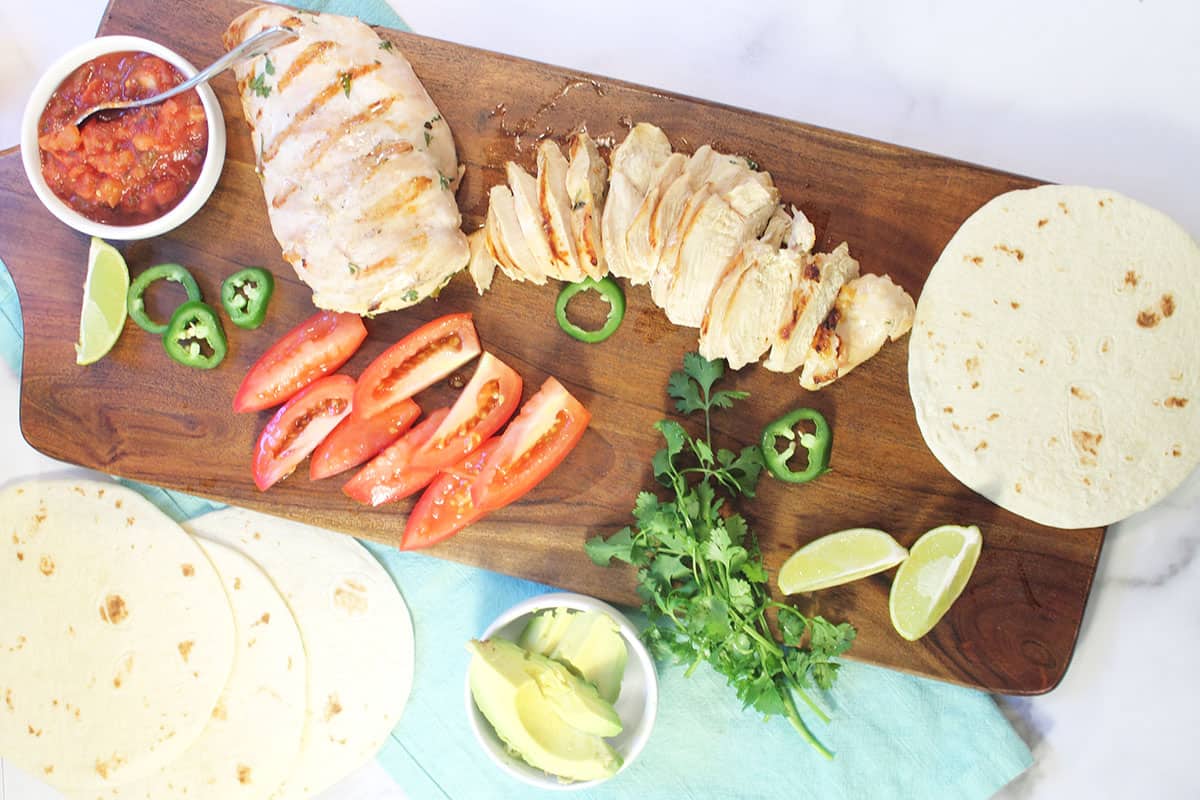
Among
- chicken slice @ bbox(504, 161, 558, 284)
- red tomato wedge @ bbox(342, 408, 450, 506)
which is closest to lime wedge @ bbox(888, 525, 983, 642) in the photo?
chicken slice @ bbox(504, 161, 558, 284)

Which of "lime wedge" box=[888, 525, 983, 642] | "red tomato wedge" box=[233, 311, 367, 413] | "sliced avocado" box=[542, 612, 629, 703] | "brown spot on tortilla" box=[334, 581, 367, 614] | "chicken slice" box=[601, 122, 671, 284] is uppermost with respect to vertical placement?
"chicken slice" box=[601, 122, 671, 284]

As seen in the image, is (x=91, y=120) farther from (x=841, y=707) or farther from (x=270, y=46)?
(x=841, y=707)

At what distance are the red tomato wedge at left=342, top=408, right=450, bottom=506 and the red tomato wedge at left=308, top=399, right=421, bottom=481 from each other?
0.06 meters

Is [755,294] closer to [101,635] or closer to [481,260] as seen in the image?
[481,260]

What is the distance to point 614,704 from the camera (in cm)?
409

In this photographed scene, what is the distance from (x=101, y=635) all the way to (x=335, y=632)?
3.91 ft

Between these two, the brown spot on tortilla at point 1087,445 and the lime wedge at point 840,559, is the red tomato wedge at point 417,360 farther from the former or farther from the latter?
the brown spot on tortilla at point 1087,445

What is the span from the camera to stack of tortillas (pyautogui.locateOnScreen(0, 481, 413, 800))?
14.8 feet

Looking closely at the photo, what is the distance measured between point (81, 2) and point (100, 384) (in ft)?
6.63

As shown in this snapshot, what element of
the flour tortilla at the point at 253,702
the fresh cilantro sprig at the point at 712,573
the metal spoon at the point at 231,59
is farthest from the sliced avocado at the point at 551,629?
the metal spoon at the point at 231,59

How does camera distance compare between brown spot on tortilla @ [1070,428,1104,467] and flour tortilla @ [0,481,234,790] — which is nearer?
brown spot on tortilla @ [1070,428,1104,467]

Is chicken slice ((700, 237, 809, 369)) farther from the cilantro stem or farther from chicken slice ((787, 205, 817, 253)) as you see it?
the cilantro stem

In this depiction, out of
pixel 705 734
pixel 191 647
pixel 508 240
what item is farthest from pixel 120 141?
pixel 705 734

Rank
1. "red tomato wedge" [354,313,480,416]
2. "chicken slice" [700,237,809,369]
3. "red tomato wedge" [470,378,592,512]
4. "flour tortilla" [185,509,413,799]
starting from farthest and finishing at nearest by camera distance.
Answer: "flour tortilla" [185,509,413,799] < "red tomato wedge" [354,313,480,416] < "red tomato wedge" [470,378,592,512] < "chicken slice" [700,237,809,369]
